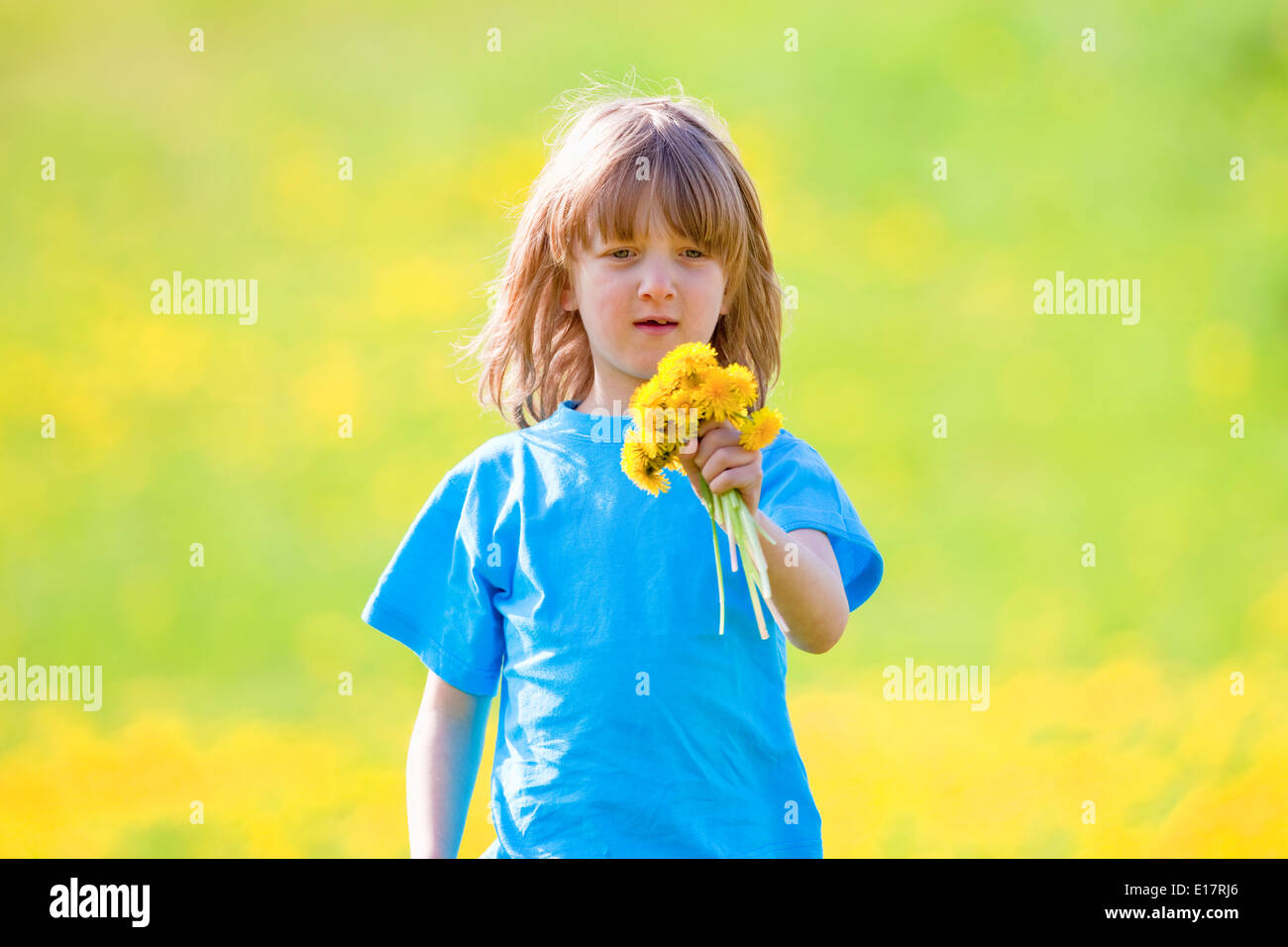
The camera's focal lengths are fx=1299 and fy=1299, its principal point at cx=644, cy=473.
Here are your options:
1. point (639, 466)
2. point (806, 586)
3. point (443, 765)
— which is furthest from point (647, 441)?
point (443, 765)

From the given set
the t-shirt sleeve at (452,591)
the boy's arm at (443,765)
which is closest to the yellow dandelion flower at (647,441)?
the t-shirt sleeve at (452,591)

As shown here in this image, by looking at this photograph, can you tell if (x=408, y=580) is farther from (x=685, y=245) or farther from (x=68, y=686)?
(x=68, y=686)

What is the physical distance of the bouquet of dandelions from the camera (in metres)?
1.49

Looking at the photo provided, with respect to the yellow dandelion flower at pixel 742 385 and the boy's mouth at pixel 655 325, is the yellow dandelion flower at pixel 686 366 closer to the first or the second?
the yellow dandelion flower at pixel 742 385

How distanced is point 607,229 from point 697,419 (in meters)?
0.39

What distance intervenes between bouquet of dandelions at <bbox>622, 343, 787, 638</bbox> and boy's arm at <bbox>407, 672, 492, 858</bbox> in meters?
0.46

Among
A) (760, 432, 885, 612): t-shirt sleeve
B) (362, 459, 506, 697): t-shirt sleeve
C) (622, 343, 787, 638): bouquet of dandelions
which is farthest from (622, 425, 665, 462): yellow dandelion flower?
(362, 459, 506, 697): t-shirt sleeve

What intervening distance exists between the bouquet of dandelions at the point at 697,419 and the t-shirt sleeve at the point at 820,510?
19cm

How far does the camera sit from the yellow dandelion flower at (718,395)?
149 cm

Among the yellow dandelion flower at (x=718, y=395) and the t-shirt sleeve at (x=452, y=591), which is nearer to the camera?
the yellow dandelion flower at (x=718, y=395)

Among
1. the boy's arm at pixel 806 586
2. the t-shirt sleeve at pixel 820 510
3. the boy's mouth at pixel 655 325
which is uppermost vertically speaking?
the boy's mouth at pixel 655 325

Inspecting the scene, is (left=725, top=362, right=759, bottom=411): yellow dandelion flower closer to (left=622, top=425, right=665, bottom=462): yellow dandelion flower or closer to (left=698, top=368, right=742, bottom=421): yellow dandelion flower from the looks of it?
(left=698, top=368, right=742, bottom=421): yellow dandelion flower

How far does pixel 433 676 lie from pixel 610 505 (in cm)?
35

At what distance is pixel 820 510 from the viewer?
5.59ft
